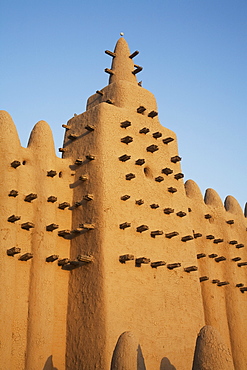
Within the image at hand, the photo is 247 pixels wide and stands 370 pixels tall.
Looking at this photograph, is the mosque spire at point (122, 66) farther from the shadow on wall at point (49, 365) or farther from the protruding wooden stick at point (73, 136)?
the shadow on wall at point (49, 365)

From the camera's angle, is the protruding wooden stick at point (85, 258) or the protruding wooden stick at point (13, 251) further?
the protruding wooden stick at point (85, 258)

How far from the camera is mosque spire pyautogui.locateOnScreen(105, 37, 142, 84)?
1783cm

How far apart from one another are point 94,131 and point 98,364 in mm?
7195

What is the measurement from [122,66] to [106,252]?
28.0ft

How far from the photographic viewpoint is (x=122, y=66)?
1809 centimetres

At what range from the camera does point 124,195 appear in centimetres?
1403

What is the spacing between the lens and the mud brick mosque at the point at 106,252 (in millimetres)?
11945

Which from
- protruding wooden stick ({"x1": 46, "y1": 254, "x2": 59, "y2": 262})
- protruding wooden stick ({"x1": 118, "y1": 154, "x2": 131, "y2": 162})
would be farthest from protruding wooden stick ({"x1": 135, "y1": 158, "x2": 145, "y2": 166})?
A: protruding wooden stick ({"x1": 46, "y1": 254, "x2": 59, "y2": 262})

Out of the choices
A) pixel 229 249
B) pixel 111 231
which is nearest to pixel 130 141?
pixel 111 231

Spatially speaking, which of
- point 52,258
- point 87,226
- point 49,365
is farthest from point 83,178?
point 49,365

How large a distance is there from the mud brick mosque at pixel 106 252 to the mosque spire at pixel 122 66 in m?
0.87

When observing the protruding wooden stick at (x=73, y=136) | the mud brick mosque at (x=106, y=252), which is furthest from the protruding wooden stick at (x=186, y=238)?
the protruding wooden stick at (x=73, y=136)

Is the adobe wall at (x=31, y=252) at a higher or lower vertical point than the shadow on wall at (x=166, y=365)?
higher

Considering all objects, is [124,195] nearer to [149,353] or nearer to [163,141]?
[163,141]
